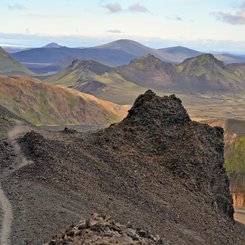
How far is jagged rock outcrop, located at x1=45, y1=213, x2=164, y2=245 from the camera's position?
28953 millimetres

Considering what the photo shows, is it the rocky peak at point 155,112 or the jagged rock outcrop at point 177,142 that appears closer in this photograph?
the jagged rock outcrop at point 177,142

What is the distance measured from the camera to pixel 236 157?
172375mm

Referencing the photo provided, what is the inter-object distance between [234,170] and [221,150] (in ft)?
289

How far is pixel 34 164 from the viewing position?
5628 centimetres

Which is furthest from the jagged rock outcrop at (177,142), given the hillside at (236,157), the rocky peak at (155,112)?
the hillside at (236,157)

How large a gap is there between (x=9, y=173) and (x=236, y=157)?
128710mm

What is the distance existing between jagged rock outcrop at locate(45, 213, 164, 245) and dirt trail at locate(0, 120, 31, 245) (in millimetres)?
8248

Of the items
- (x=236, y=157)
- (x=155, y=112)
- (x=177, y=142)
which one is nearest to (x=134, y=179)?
(x=177, y=142)

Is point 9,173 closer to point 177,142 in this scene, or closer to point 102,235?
point 102,235

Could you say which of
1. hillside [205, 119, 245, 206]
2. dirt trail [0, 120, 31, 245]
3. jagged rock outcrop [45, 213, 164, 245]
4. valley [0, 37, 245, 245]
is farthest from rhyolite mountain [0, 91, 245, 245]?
hillside [205, 119, 245, 206]

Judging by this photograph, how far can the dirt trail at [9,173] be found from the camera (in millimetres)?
38675

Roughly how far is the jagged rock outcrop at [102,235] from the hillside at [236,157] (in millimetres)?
116847

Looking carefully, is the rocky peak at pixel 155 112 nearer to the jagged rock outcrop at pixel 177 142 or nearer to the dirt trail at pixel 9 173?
the jagged rock outcrop at pixel 177 142

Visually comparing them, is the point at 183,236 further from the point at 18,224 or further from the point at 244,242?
the point at 18,224
